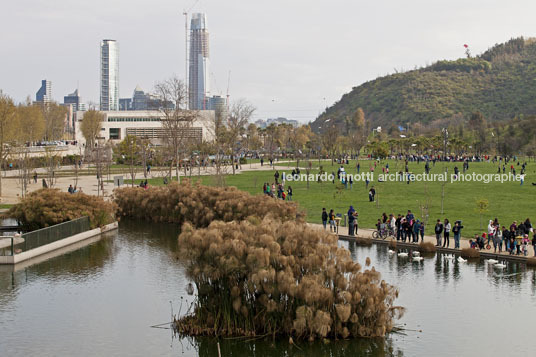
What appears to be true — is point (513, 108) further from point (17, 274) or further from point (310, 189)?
point (17, 274)

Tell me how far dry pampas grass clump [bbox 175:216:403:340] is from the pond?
59 cm

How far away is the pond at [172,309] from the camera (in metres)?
20.7

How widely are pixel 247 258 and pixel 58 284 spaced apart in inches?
466

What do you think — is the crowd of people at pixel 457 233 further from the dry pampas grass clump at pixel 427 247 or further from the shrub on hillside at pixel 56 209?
the shrub on hillside at pixel 56 209

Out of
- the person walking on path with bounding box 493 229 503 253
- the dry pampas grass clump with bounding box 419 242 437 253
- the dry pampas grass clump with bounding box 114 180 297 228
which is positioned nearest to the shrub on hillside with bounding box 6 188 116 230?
the dry pampas grass clump with bounding box 114 180 297 228

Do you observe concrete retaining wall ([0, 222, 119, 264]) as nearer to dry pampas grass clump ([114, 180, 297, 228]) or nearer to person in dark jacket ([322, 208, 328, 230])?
dry pampas grass clump ([114, 180, 297, 228])

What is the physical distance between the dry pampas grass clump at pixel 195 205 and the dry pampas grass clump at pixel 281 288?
17.2 meters

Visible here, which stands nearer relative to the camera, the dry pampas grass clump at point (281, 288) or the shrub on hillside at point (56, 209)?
the dry pampas grass clump at point (281, 288)

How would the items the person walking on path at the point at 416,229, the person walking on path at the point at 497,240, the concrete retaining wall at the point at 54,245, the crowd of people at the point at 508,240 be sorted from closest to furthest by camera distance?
the crowd of people at the point at 508,240, the concrete retaining wall at the point at 54,245, the person walking on path at the point at 497,240, the person walking on path at the point at 416,229

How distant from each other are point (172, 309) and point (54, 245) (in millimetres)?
14568

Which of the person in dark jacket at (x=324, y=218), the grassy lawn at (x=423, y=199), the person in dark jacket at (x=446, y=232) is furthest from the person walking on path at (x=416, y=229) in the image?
the person in dark jacket at (x=324, y=218)

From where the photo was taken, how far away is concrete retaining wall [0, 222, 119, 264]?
3244 centimetres

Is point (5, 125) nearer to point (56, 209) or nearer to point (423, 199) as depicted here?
point (56, 209)

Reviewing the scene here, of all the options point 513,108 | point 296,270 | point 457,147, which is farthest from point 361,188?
point 513,108
